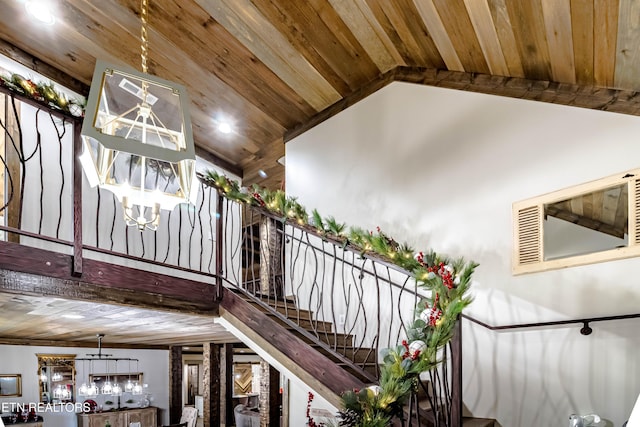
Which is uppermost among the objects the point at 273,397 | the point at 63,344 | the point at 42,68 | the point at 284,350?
the point at 42,68

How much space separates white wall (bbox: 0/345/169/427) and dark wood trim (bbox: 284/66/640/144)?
6083 mm

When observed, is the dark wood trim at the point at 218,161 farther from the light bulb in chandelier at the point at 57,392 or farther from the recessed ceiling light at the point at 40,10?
the light bulb in chandelier at the point at 57,392

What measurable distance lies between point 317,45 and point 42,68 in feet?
11.8

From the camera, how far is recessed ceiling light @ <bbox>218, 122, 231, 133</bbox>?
604cm

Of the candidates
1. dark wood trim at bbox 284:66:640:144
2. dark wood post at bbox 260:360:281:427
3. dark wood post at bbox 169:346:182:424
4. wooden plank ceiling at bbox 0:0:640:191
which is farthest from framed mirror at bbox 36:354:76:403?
dark wood trim at bbox 284:66:640:144

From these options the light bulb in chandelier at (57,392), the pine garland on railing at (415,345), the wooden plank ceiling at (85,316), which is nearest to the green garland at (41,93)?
the wooden plank ceiling at (85,316)

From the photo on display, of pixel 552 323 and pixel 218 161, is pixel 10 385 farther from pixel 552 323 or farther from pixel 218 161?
pixel 552 323

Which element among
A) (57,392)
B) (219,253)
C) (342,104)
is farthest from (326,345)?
(57,392)

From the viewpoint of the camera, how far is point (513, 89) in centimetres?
370

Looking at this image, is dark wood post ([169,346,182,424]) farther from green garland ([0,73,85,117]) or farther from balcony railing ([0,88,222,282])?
green garland ([0,73,85,117])

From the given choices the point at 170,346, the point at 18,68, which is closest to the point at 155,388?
the point at 170,346

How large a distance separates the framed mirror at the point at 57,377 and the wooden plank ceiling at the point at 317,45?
4584mm

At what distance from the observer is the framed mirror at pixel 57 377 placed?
22.5 feet

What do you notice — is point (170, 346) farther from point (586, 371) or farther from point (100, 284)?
point (586, 371)
